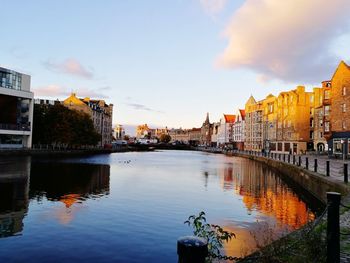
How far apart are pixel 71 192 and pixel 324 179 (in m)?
20.3

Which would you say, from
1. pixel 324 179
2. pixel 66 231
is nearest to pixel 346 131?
pixel 324 179

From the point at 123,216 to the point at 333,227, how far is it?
583 inches

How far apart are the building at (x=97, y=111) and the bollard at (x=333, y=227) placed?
130m

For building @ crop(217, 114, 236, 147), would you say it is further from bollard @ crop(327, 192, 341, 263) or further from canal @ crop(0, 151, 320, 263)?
bollard @ crop(327, 192, 341, 263)

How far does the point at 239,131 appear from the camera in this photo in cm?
16088

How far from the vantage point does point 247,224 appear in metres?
19.2

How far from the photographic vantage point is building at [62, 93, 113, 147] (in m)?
134

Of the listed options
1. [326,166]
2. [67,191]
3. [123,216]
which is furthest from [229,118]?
[123,216]

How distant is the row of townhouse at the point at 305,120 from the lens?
5953cm

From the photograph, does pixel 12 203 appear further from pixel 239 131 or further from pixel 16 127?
pixel 239 131

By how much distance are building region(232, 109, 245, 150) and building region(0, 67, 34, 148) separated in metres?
94.7

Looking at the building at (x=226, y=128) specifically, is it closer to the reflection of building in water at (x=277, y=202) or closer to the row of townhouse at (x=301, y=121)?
the row of townhouse at (x=301, y=121)

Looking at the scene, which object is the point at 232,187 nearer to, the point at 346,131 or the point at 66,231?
the point at 66,231

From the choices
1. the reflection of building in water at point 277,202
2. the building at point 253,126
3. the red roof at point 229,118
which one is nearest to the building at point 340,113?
the reflection of building in water at point 277,202
